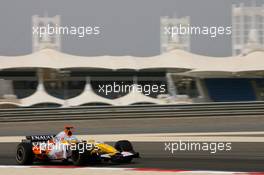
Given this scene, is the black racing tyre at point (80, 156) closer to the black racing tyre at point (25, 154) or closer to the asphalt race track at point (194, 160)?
the asphalt race track at point (194, 160)

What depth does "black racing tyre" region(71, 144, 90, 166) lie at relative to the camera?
1036 cm

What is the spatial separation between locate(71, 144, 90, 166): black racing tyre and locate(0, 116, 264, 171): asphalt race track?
1.38 ft

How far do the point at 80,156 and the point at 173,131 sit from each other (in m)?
9.13

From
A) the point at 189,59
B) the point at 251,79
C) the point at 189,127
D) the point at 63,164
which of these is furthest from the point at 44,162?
the point at 189,59

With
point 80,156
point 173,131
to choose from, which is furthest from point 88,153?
point 173,131

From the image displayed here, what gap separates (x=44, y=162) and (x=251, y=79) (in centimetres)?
3906

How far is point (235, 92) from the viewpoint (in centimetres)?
4516

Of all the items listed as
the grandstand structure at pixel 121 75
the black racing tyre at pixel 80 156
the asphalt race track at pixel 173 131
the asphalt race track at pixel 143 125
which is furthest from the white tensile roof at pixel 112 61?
the black racing tyre at pixel 80 156

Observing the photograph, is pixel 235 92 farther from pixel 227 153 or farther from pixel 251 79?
pixel 227 153

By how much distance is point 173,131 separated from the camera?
19203 millimetres

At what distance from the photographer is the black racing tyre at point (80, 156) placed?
10.4 m

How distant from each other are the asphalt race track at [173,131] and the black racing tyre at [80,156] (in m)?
0.42

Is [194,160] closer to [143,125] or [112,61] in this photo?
[143,125]

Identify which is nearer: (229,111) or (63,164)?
(63,164)
